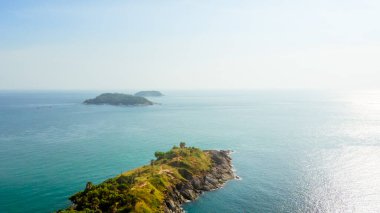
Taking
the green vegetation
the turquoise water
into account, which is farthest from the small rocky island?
the turquoise water

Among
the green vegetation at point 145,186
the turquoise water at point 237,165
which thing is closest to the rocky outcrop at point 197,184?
the green vegetation at point 145,186

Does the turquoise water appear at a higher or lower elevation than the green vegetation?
lower

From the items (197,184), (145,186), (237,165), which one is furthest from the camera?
(237,165)

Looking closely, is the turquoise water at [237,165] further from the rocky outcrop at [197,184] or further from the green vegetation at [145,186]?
the green vegetation at [145,186]

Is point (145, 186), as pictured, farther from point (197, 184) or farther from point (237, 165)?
point (237, 165)

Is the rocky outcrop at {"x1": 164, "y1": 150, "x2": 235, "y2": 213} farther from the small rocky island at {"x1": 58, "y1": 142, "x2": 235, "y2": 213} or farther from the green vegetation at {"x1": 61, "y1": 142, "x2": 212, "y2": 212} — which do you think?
the green vegetation at {"x1": 61, "y1": 142, "x2": 212, "y2": 212}

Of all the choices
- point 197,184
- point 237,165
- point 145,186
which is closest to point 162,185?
point 145,186
